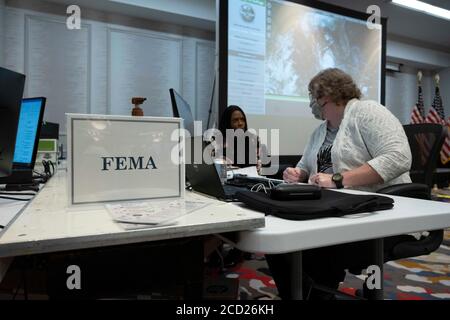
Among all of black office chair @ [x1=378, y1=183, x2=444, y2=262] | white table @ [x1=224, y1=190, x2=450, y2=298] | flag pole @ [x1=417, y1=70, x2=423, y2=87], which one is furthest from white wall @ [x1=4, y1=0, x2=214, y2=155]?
flag pole @ [x1=417, y1=70, x2=423, y2=87]

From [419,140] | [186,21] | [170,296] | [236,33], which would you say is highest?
[186,21]

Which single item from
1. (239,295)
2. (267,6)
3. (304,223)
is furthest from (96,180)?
(267,6)

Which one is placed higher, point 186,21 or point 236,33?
point 186,21

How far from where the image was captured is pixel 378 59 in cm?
408

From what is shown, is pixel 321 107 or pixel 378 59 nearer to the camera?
pixel 321 107

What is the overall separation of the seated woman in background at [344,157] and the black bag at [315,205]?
0.73ft

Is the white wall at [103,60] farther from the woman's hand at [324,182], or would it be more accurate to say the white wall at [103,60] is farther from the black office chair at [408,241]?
the black office chair at [408,241]

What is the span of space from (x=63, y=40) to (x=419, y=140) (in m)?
3.98

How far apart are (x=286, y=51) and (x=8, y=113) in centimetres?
302

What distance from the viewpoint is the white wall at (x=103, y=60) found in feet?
12.4

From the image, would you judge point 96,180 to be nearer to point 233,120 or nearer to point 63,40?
point 233,120

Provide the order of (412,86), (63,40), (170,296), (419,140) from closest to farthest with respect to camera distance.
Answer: (170,296) → (419,140) → (63,40) → (412,86)

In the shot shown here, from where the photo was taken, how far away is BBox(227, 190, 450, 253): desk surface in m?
0.52

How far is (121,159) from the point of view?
0.67 meters
